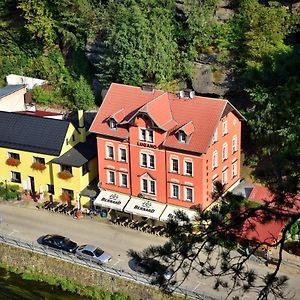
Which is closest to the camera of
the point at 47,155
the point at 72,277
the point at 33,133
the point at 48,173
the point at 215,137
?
the point at 72,277

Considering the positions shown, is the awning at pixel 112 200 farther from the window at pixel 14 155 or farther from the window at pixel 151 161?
the window at pixel 14 155

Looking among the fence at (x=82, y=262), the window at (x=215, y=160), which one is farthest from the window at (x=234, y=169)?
the fence at (x=82, y=262)

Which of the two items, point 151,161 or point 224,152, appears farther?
point 224,152

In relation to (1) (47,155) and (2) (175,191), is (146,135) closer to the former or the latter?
(2) (175,191)

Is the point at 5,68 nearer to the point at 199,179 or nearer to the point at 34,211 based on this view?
the point at 34,211

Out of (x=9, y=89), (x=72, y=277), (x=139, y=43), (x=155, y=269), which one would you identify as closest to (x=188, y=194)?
(x=72, y=277)

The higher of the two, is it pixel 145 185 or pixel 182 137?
pixel 182 137

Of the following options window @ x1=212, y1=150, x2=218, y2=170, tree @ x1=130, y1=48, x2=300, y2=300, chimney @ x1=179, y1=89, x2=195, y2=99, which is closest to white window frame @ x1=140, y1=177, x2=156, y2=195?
window @ x1=212, y1=150, x2=218, y2=170

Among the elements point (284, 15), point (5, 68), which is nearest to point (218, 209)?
point (284, 15)
